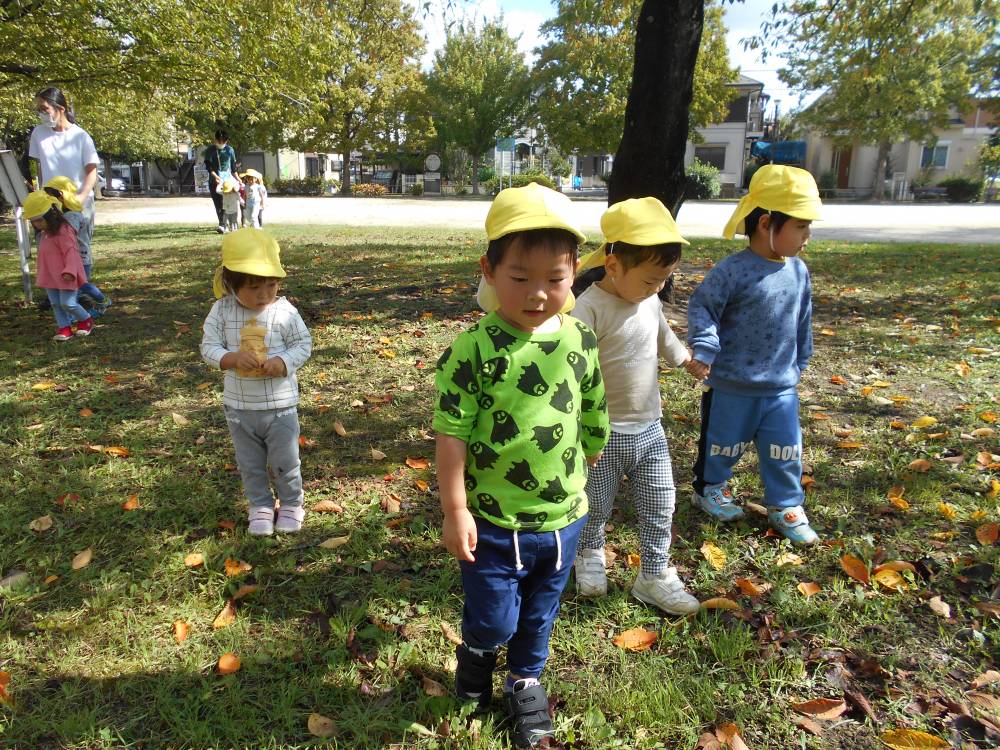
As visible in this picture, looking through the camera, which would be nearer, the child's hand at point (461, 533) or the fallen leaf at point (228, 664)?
the child's hand at point (461, 533)

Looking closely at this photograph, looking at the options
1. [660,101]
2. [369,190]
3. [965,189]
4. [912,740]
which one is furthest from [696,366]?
[369,190]

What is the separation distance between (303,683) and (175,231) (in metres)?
15.7

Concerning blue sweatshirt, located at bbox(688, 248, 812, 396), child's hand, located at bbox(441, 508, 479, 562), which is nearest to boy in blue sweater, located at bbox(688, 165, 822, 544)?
blue sweatshirt, located at bbox(688, 248, 812, 396)

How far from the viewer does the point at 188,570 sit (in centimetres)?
293

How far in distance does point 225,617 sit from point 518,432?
151 cm

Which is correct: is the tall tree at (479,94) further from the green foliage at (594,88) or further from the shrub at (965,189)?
the shrub at (965,189)

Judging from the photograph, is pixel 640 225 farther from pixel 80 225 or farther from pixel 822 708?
pixel 80 225

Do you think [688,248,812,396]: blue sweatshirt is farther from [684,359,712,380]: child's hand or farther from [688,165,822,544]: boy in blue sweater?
[684,359,712,380]: child's hand

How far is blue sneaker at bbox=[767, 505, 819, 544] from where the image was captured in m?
3.10

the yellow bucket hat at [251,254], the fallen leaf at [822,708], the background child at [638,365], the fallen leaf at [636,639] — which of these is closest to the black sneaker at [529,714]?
the fallen leaf at [636,639]

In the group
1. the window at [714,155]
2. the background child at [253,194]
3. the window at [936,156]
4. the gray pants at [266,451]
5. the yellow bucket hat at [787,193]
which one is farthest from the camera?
the window at [714,155]

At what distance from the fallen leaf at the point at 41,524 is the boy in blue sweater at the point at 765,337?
3.10 m

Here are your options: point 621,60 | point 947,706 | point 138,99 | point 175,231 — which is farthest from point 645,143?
point 621,60

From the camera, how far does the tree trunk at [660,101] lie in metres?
5.41
